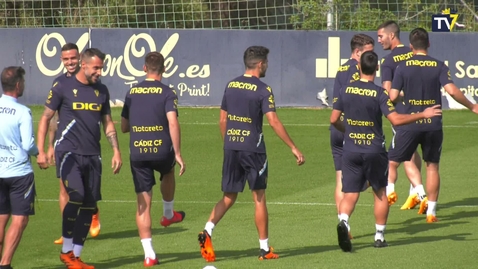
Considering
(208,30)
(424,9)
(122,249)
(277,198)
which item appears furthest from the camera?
(424,9)

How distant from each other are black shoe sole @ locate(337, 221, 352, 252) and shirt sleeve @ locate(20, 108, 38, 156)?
3120mm

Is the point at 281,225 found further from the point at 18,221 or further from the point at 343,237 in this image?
the point at 18,221

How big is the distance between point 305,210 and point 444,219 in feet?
5.83

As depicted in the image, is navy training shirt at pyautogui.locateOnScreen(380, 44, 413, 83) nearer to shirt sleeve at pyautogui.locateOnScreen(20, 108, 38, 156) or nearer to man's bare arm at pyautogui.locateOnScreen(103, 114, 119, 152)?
man's bare arm at pyautogui.locateOnScreen(103, 114, 119, 152)

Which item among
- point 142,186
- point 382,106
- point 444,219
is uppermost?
point 382,106

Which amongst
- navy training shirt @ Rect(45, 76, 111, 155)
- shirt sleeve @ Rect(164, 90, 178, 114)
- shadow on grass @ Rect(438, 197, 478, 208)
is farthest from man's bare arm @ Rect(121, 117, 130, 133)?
shadow on grass @ Rect(438, 197, 478, 208)

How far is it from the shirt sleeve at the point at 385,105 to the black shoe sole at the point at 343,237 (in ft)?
3.96

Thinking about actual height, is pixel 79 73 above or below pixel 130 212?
above

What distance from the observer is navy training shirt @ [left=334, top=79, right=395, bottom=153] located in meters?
9.98

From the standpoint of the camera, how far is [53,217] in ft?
40.4

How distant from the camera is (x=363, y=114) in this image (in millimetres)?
10031

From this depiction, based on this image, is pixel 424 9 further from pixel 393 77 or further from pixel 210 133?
pixel 393 77

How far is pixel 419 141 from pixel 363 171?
210 cm

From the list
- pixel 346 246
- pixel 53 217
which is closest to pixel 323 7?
pixel 53 217
